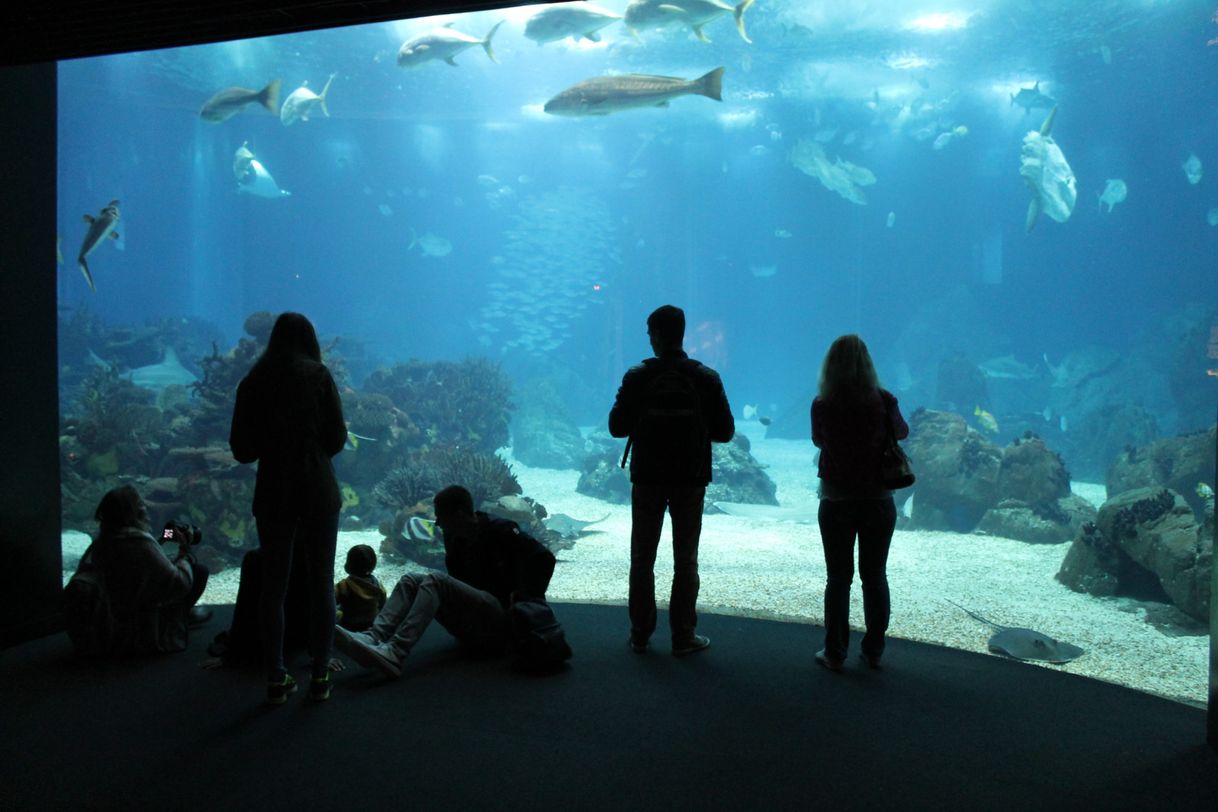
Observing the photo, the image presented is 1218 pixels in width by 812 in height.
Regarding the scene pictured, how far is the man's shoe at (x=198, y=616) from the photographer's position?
14.8ft

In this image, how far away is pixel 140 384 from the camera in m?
15.5

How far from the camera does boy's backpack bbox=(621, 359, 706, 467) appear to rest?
12.2 ft

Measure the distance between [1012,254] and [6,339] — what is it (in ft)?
183

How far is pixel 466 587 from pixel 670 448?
1304 mm

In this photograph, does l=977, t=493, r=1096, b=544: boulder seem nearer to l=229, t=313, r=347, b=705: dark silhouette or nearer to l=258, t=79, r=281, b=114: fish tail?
l=229, t=313, r=347, b=705: dark silhouette

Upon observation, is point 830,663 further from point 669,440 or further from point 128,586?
point 128,586

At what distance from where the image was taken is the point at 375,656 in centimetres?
341

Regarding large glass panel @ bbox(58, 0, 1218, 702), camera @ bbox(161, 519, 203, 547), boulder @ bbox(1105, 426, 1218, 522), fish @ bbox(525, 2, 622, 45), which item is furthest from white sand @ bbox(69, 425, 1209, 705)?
fish @ bbox(525, 2, 622, 45)

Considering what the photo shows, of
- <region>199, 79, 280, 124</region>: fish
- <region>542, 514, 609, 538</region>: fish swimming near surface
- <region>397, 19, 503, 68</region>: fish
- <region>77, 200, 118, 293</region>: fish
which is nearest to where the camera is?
<region>77, 200, 118, 293</region>: fish

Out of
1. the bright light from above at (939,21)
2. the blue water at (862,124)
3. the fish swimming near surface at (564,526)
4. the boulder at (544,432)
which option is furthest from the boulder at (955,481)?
the bright light from above at (939,21)

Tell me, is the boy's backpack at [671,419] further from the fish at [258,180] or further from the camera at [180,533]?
the fish at [258,180]

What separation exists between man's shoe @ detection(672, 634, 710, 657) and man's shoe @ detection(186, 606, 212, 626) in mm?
3051

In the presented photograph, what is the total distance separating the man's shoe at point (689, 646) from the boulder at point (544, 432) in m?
14.1

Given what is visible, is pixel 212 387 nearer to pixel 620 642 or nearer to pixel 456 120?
pixel 620 642
